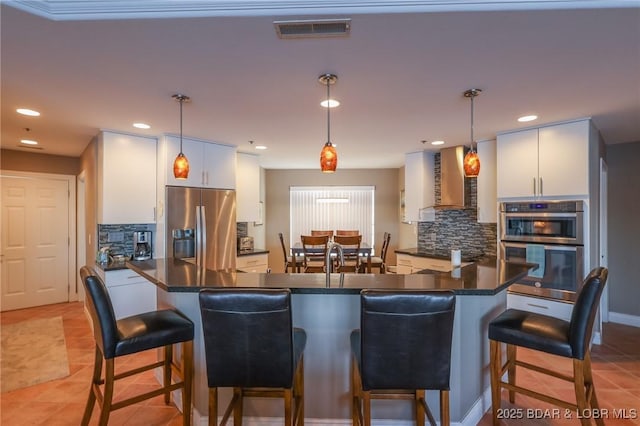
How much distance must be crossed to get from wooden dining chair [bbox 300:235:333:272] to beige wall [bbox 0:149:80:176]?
3.82m

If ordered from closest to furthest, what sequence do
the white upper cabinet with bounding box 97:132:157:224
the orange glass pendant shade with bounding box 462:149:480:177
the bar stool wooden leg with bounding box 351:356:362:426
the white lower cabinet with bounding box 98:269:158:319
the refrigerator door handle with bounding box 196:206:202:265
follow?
the bar stool wooden leg with bounding box 351:356:362:426 → the orange glass pendant shade with bounding box 462:149:480:177 → the white lower cabinet with bounding box 98:269:158:319 → the white upper cabinet with bounding box 97:132:157:224 → the refrigerator door handle with bounding box 196:206:202:265

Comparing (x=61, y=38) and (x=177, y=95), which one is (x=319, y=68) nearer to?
(x=177, y=95)

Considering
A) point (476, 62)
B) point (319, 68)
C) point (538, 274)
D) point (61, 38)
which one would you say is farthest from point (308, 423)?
point (538, 274)

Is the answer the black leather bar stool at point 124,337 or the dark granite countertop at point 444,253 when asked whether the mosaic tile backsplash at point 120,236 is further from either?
the dark granite countertop at point 444,253

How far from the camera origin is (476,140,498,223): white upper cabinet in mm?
3941

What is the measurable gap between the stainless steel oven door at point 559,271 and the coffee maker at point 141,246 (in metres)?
4.39

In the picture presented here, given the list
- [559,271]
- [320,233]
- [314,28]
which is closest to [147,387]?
[314,28]

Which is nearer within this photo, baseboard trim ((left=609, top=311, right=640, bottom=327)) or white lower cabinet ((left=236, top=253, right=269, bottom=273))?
baseboard trim ((left=609, top=311, right=640, bottom=327))

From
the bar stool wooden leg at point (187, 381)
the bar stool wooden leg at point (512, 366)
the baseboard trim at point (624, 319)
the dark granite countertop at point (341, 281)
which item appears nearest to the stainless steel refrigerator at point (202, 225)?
the dark granite countertop at point (341, 281)

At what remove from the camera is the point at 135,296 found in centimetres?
355

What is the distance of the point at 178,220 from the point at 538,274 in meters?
4.08

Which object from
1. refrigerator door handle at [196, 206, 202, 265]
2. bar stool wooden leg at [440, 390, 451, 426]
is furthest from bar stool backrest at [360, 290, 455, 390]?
refrigerator door handle at [196, 206, 202, 265]

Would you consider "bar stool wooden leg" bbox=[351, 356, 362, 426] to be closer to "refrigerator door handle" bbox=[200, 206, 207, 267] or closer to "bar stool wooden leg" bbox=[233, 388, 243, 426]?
"bar stool wooden leg" bbox=[233, 388, 243, 426]

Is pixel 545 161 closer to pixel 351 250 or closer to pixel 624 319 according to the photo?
pixel 624 319
